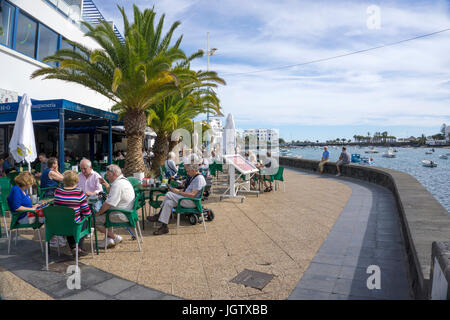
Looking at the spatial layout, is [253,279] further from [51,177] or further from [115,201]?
A: [51,177]

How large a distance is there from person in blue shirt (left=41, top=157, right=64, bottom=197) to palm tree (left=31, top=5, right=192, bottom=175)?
126 inches

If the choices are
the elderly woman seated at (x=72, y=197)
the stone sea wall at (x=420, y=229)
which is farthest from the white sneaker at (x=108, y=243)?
the stone sea wall at (x=420, y=229)

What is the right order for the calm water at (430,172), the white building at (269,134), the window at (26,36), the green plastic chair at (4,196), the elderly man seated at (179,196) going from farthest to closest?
the white building at (269,134) → the calm water at (430,172) → the window at (26,36) → the elderly man seated at (179,196) → the green plastic chair at (4,196)

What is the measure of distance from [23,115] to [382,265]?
7.82 m

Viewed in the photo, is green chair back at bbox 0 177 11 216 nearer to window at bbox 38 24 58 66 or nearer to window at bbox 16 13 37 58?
window at bbox 16 13 37 58

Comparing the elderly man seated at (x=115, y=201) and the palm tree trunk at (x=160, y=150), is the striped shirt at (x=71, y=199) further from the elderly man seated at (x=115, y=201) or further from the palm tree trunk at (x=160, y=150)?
the palm tree trunk at (x=160, y=150)

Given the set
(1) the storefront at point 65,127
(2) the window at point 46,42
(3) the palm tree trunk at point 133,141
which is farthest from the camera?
(2) the window at point 46,42

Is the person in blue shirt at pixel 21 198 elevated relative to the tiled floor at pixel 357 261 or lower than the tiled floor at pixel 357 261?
elevated

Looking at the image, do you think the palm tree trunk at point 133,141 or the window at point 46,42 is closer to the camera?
the palm tree trunk at point 133,141

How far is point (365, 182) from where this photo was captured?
12.3 m

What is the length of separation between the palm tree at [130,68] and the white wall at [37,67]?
2923 millimetres

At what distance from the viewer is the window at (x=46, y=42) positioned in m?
14.2
